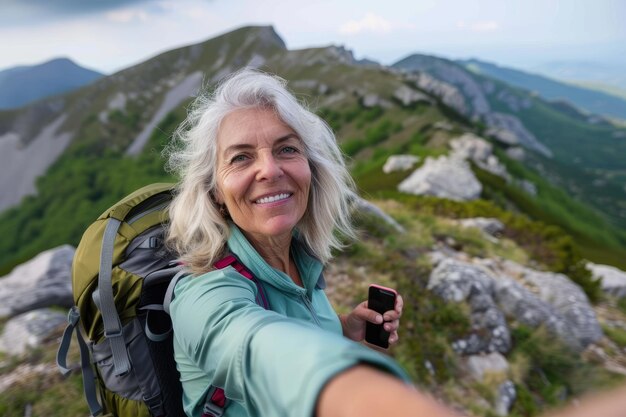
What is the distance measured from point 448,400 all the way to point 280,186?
12.9ft

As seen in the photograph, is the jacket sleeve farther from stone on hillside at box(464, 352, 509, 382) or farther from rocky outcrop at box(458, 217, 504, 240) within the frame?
rocky outcrop at box(458, 217, 504, 240)

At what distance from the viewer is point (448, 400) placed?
472cm

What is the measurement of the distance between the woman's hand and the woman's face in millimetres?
877

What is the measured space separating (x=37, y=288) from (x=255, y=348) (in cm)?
623

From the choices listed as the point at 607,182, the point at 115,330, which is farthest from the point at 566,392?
the point at 607,182

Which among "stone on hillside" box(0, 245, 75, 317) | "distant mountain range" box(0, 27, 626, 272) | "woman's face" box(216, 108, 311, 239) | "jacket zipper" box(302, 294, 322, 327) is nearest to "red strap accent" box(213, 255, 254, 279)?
"woman's face" box(216, 108, 311, 239)

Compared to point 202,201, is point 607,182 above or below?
below

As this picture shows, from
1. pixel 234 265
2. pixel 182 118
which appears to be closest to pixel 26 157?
pixel 182 118

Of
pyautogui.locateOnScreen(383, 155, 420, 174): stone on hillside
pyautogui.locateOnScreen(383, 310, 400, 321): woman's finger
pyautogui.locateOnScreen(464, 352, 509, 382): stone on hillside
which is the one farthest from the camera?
pyautogui.locateOnScreen(383, 155, 420, 174): stone on hillside

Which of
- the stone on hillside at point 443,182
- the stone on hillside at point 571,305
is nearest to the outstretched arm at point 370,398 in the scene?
the stone on hillside at point 571,305

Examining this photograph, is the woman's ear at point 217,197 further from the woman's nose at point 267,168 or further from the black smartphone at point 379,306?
the black smartphone at point 379,306

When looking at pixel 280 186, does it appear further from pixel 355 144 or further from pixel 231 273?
pixel 355 144

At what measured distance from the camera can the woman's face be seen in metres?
2.00

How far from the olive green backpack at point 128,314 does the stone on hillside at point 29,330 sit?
3192 millimetres
